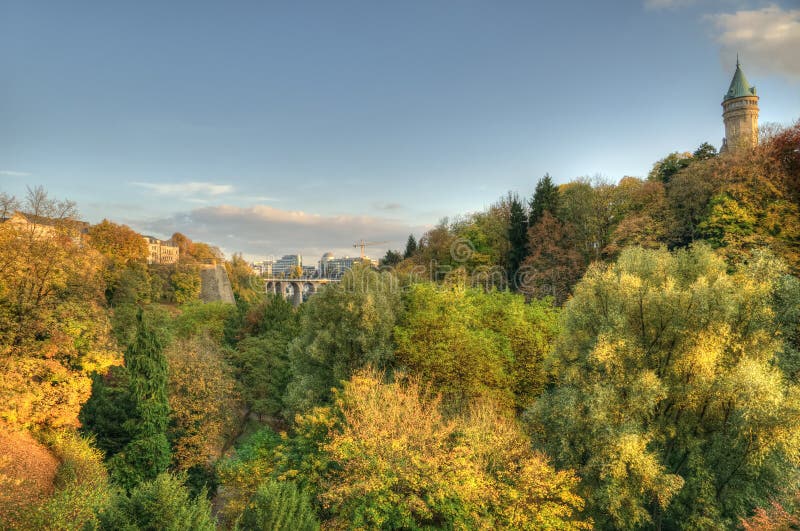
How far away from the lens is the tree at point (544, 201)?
40.7 meters

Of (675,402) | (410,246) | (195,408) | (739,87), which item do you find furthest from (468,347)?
(739,87)

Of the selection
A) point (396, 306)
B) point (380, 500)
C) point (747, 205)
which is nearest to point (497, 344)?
point (396, 306)

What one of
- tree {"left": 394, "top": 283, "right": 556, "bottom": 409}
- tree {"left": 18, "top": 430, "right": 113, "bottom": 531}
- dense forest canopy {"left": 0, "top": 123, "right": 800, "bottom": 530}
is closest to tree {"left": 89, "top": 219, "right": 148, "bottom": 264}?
dense forest canopy {"left": 0, "top": 123, "right": 800, "bottom": 530}

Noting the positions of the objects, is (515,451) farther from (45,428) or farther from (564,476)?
(45,428)

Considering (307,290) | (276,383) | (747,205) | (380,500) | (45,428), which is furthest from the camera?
(307,290)

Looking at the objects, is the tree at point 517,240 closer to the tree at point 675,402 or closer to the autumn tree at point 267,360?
the autumn tree at point 267,360

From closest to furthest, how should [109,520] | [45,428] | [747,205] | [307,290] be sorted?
[109,520], [45,428], [747,205], [307,290]

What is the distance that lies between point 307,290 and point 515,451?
4293 inches

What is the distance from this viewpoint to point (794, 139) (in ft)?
80.2

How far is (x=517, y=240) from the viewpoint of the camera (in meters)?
41.2

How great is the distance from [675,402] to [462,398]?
390 inches

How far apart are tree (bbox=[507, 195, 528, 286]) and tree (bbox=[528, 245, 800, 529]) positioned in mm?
24191

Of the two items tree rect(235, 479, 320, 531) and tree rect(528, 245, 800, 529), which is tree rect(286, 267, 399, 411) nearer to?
tree rect(528, 245, 800, 529)

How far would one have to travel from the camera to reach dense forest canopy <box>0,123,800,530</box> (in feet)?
42.1
